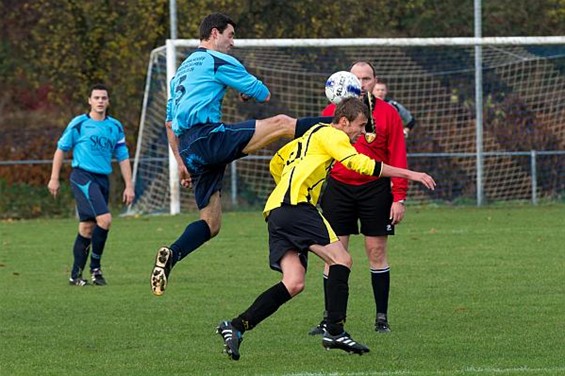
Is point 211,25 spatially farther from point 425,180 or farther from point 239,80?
point 425,180

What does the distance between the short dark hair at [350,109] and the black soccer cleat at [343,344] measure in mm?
1346

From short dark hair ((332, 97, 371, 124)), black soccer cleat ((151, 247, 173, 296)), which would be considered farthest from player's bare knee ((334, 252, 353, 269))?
black soccer cleat ((151, 247, 173, 296))

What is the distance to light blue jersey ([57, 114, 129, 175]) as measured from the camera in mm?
13297

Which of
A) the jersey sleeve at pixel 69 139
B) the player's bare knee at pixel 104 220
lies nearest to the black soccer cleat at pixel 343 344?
the player's bare knee at pixel 104 220

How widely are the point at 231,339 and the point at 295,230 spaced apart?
0.78 m

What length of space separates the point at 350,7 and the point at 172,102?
66.7 feet

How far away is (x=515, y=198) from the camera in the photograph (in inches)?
969

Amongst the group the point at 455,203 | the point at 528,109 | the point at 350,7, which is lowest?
the point at 455,203

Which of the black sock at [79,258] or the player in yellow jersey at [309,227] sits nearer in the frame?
the player in yellow jersey at [309,227]

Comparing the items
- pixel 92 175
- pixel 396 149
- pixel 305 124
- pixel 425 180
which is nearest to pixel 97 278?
pixel 92 175

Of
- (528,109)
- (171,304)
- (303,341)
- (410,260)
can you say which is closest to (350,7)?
(528,109)

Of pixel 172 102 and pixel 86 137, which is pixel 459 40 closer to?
pixel 86 137

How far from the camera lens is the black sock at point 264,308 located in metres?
7.88

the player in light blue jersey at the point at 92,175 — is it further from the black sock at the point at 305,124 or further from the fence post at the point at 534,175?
the fence post at the point at 534,175
